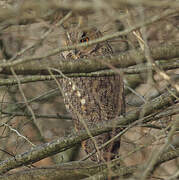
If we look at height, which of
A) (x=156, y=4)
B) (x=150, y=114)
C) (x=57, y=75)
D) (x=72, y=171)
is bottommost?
(x=72, y=171)

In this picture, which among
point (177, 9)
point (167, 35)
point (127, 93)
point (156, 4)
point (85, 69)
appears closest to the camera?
point (156, 4)

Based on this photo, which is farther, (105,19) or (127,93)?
(127,93)

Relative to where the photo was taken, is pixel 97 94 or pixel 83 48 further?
pixel 97 94

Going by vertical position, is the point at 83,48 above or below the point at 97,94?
above

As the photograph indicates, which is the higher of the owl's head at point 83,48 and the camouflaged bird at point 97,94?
the owl's head at point 83,48

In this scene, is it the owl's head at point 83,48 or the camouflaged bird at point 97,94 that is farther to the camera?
the camouflaged bird at point 97,94

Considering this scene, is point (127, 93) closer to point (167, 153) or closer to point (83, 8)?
point (167, 153)

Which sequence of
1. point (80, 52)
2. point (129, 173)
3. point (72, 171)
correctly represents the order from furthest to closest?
1. point (80, 52)
2. point (72, 171)
3. point (129, 173)

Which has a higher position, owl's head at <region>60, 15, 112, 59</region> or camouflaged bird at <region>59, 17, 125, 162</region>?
owl's head at <region>60, 15, 112, 59</region>

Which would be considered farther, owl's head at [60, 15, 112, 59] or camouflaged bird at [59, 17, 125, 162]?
camouflaged bird at [59, 17, 125, 162]

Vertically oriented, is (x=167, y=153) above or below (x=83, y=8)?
below

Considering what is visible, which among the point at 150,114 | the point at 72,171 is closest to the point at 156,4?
the point at 150,114
